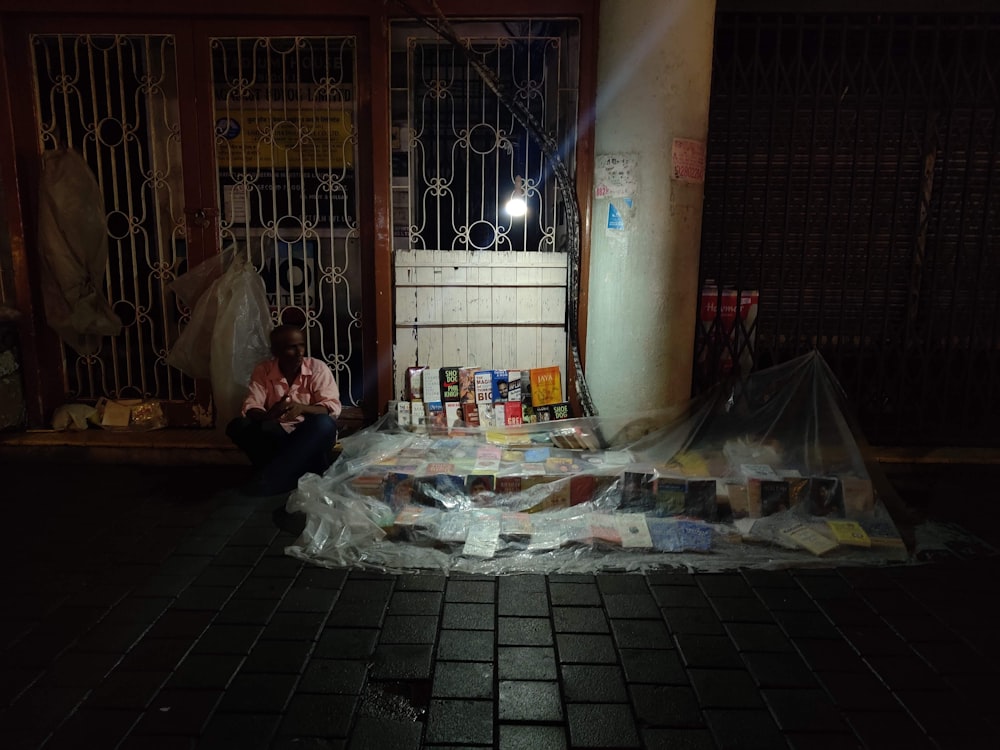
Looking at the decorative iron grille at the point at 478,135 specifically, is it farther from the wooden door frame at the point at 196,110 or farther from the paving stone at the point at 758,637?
the paving stone at the point at 758,637

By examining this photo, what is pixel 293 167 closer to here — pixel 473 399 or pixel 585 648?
pixel 473 399

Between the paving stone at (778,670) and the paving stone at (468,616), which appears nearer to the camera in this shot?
the paving stone at (778,670)

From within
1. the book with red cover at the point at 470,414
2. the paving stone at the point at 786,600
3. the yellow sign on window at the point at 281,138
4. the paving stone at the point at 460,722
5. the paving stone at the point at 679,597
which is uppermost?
the yellow sign on window at the point at 281,138

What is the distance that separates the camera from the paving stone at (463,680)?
244 centimetres

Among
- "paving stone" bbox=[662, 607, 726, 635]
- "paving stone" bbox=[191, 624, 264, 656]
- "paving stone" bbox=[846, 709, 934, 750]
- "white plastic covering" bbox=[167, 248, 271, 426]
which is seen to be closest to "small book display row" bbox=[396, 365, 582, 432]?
"white plastic covering" bbox=[167, 248, 271, 426]

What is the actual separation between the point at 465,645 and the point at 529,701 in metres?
0.42

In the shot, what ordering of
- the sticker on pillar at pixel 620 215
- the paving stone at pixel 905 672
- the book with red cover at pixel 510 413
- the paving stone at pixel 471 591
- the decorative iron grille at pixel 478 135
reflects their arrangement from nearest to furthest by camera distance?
the paving stone at pixel 905 672
the paving stone at pixel 471 591
the sticker on pillar at pixel 620 215
the decorative iron grille at pixel 478 135
the book with red cover at pixel 510 413

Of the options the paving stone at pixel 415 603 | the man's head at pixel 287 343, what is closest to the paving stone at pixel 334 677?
the paving stone at pixel 415 603

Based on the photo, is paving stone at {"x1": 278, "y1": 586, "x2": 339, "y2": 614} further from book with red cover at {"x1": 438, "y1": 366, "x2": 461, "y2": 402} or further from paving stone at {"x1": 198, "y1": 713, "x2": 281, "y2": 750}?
book with red cover at {"x1": 438, "y1": 366, "x2": 461, "y2": 402}

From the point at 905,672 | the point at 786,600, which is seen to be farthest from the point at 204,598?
the point at 905,672

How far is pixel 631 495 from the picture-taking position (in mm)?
3859

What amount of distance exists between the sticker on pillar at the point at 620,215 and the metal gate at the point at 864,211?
2.95 ft

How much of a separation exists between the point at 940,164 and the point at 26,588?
248 inches

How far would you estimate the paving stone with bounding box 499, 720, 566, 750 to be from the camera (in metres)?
2.19
